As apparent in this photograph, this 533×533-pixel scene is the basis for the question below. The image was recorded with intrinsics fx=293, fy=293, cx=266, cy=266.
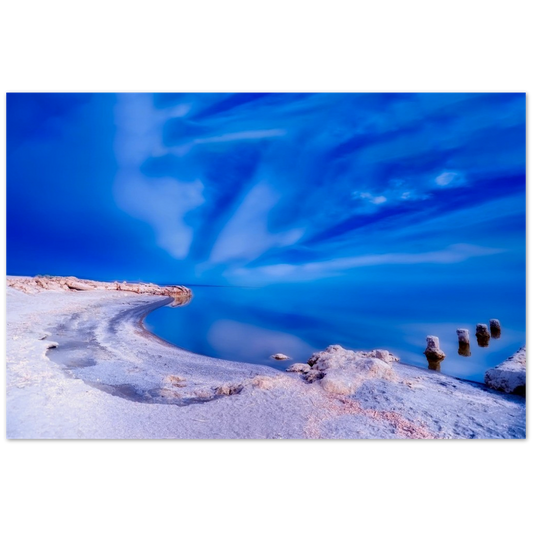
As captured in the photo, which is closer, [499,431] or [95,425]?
[95,425]

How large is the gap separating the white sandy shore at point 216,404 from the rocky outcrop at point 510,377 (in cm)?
36

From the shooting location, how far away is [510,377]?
8086 mm

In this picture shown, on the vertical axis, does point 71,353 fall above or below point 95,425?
above

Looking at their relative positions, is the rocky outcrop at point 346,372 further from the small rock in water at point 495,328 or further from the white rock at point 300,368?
the small rock in water at point 495,328

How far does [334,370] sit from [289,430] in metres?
3.20

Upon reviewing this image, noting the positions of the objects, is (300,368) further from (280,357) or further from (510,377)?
(510,377)

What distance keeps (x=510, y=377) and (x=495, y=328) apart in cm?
1776

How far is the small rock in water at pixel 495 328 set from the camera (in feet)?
70.9

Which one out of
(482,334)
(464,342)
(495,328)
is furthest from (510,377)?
(495,328)

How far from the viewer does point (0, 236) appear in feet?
13.8

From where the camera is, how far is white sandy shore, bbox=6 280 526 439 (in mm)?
4965
